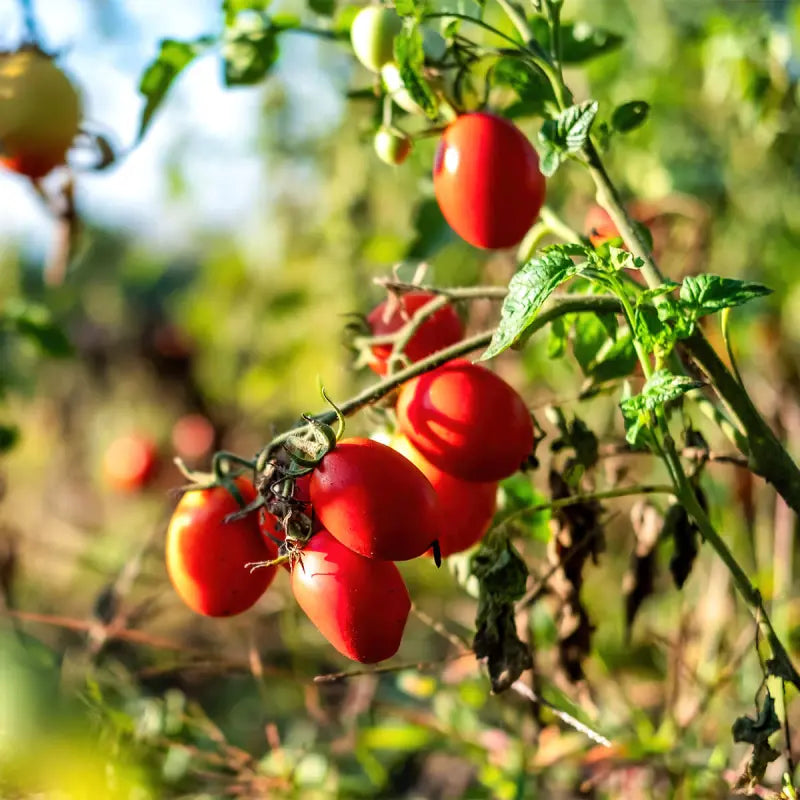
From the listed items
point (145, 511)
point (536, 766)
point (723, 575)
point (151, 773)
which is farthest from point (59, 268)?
point (145, 511)

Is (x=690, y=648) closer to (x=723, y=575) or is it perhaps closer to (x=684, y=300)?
(x=723, y=575)

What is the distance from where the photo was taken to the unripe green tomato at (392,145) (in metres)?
0.84

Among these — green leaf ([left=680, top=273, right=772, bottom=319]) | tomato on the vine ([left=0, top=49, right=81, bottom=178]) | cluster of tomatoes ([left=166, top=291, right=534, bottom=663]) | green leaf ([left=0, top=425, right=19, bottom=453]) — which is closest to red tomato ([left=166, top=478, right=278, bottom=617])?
cluster of tomatoes ([left=166, top=291, right=534, bottom=663])

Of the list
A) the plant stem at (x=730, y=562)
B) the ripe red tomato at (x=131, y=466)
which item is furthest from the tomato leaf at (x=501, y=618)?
the ripe red tomato at (x=131, y=466)

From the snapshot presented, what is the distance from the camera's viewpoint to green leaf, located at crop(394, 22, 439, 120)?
0.71 meters

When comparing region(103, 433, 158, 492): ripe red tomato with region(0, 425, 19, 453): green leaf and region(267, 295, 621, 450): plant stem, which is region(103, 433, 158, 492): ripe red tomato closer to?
region(0, 425, 19, 453): green leaf

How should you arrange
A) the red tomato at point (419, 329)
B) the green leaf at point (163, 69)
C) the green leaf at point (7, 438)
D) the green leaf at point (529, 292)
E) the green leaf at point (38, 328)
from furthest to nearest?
the green leaf at point (7, 438) < the green leaf at point (38, 328) < the green leaf at point (163, 69) < the red tomato at point (419, 329) < the green leaf at point (529, 292)

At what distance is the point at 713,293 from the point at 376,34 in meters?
0.37

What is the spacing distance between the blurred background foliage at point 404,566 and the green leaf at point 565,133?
0.29 m

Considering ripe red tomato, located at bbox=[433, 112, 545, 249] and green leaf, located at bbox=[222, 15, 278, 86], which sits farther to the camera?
green leaf, located at bbox=[222, 15, 278, 86]

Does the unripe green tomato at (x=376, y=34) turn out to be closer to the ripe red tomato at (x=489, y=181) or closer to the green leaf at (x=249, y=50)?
the ripe red tomato at (x=489, y=181)

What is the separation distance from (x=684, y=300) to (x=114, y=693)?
137 centimetres

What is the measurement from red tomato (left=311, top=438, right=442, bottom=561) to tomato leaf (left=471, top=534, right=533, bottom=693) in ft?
0.34

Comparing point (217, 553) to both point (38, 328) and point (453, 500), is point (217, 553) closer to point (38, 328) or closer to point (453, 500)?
point (453, 500)
